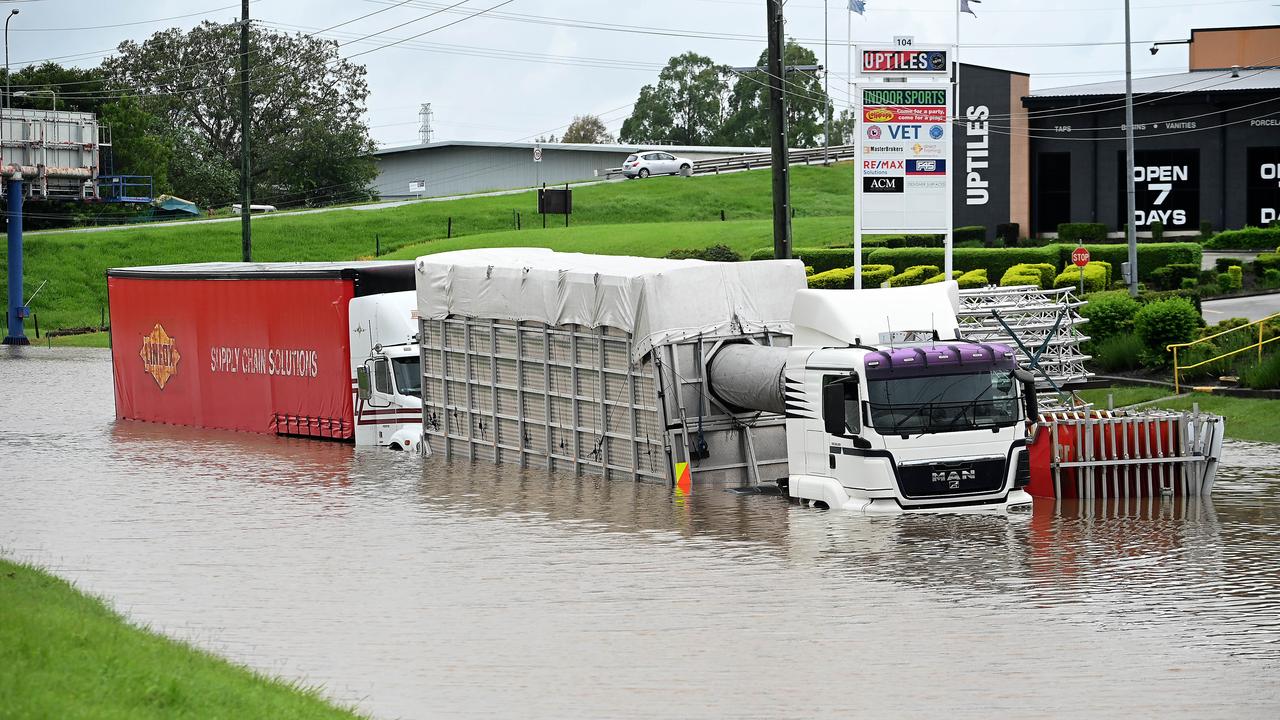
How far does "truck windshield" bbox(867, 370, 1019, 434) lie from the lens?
58.7 ft

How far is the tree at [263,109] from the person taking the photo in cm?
10031

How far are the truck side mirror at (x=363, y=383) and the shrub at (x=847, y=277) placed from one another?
68.4 ft

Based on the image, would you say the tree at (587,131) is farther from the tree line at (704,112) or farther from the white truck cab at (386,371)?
the white truck cab at (386,371)

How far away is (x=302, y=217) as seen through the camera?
86.4 meters

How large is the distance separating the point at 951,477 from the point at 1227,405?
39.3 ft

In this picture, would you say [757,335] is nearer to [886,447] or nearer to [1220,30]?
[886,447]

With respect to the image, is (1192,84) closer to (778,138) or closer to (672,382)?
(778,138)

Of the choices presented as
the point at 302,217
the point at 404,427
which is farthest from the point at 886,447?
the point at 302,217

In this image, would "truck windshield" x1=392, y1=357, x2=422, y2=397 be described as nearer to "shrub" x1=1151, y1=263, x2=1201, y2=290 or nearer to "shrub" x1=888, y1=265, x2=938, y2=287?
"shrub" x1=888, y1=265, x2=938, y2=287

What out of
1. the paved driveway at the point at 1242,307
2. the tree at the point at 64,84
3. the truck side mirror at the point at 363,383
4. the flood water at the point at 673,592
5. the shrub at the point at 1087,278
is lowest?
the flood water at the point at 673,592

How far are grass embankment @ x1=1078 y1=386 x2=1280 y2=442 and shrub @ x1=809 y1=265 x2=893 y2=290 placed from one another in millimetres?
15442

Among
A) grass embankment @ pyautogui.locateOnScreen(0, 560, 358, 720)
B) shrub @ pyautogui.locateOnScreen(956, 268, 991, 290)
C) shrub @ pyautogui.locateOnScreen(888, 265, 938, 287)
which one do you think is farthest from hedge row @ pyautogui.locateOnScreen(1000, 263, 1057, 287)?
grass embankment @ pyautogui.locateOnScreen(0, 560, 358, 720)

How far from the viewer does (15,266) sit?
2403 inches

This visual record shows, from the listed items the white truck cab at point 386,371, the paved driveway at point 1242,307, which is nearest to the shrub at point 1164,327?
the paved driveway at point 1242,307
